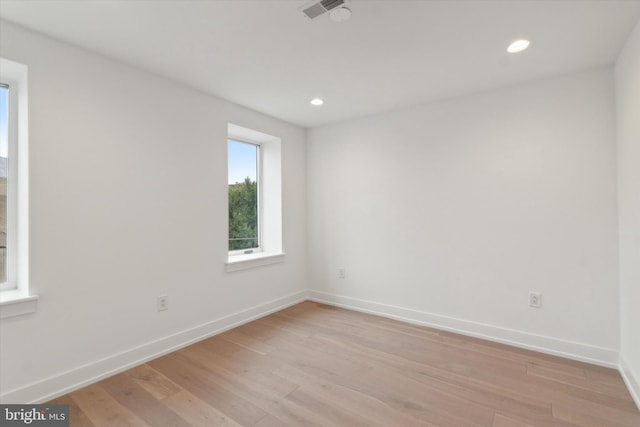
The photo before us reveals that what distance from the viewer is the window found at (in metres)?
3.60

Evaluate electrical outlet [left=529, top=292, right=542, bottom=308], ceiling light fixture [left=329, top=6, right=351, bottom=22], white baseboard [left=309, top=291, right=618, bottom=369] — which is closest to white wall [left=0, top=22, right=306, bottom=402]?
white baseboard [left=309, top=291, right=618, bottom=369]

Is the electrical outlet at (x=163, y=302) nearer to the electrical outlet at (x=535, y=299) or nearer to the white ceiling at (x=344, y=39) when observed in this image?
the white ceiling at (x=344, y=39)

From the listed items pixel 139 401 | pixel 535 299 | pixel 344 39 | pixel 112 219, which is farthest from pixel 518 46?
pixel 139 401

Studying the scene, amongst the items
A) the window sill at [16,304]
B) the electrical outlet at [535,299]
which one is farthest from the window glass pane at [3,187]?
the electrical outlet at [535,299]

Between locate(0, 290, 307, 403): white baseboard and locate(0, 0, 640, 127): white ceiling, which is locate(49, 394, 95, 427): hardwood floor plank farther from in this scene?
locate(0, 0, 640, 127): white ceiling

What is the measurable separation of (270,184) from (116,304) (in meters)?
2.16

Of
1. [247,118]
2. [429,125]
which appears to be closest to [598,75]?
[429,125]

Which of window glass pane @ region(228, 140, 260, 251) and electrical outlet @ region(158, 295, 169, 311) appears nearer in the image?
electrical outlet @ region(158, 295, 169, 311)

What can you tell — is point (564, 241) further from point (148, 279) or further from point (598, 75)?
point (148, 279)

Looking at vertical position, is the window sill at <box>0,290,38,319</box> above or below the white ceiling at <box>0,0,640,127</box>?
below

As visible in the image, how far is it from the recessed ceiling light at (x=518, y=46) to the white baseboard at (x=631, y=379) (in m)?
2.28

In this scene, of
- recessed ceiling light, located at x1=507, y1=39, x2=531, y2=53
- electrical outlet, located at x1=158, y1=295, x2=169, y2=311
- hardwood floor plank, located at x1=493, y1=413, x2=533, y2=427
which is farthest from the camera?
electrical outlet, located at x1=158, y1=295, x2=169, y2=311

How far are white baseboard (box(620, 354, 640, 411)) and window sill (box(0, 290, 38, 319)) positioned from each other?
12.4ft

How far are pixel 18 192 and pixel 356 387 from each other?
2633 millimetres
